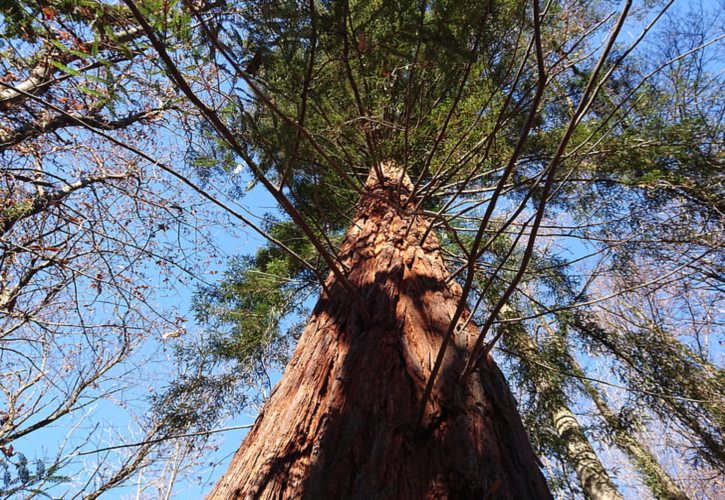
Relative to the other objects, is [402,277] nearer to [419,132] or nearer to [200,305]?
[419,132]

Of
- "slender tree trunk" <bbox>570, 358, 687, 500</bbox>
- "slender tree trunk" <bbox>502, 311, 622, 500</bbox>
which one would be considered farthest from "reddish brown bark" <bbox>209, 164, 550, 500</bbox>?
"slender tree trunk" <bbox>570, 358, 687, 500</bbox>

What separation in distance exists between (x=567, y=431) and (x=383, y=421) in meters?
4.51

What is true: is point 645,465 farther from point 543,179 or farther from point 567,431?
point 543,179

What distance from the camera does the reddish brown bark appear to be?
93cm

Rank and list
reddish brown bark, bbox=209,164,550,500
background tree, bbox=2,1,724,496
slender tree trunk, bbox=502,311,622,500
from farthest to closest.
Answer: slender tree trunk, bbox=502,311,622,500 < background tree, bbox=2,1,724,496 < reddish brown bark, bbox=209,164,550,500

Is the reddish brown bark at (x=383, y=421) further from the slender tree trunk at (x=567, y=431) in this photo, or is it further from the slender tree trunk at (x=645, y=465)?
the slender tree trunk at (x=645, y=465)

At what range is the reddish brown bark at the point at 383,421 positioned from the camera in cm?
93

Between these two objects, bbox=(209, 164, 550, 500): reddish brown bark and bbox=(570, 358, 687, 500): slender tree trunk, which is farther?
bbox=(570, 358, 687, 500): slender tree trunk

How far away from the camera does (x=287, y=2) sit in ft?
5.56

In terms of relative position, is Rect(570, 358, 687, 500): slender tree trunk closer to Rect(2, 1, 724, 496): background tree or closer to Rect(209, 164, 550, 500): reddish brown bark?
Rect(2, 1, 724, 496): background tree

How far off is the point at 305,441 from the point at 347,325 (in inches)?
19.6

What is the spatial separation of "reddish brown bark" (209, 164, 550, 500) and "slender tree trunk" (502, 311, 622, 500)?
3187 mm

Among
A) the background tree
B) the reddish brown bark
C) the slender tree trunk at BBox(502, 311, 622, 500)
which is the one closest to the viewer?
the reddish brown bark

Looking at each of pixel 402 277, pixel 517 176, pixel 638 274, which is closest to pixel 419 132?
pixel 517 176
